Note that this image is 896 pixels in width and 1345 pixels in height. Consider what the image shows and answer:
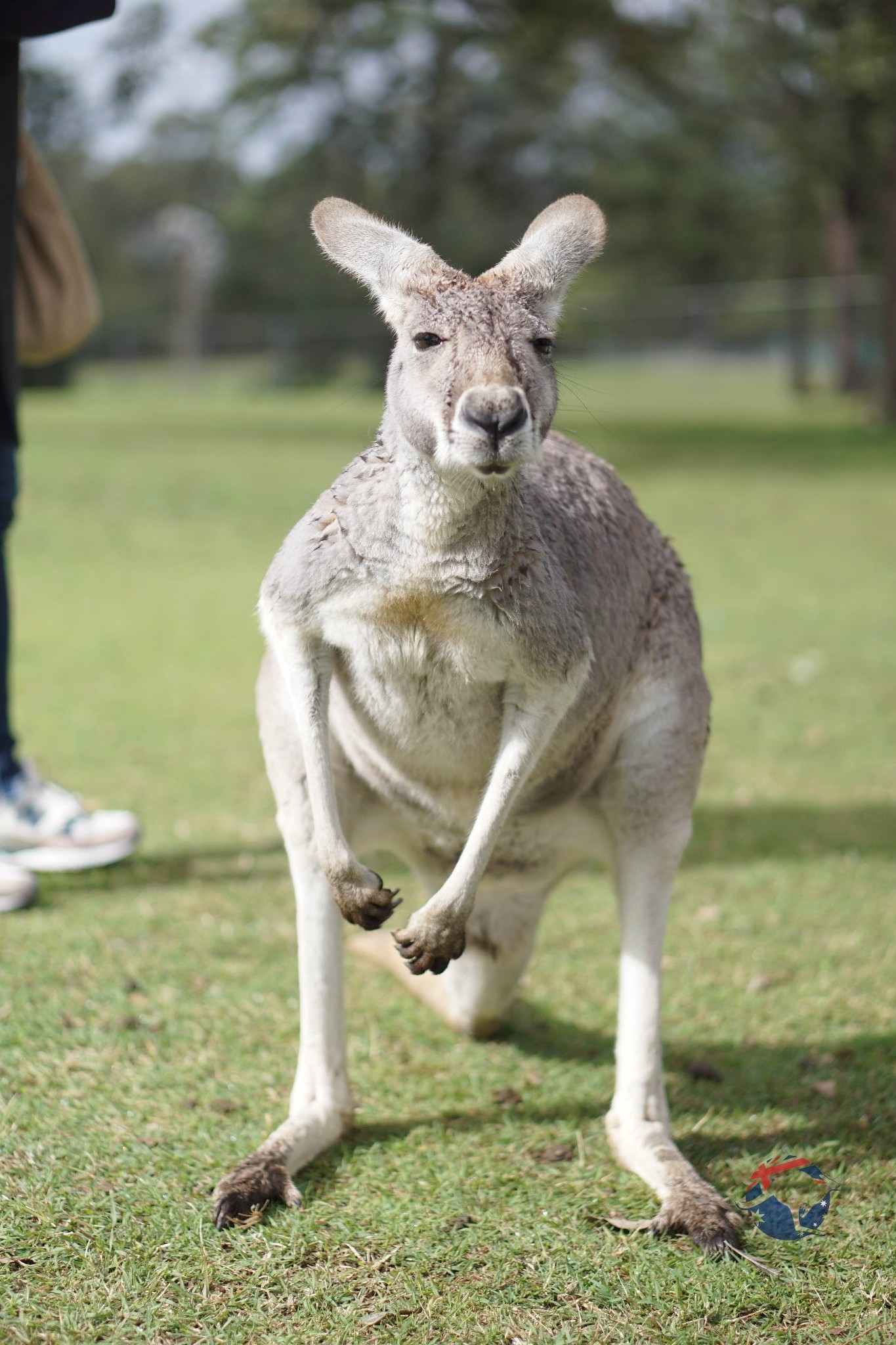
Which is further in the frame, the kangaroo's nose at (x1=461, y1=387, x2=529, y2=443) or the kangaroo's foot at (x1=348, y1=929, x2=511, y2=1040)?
the kangaroo's foot at (x1=348, y1=929, x2=511, y2=1040)

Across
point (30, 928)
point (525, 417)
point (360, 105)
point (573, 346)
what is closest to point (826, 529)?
point (30, 928)

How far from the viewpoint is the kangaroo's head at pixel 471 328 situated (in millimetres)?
1659

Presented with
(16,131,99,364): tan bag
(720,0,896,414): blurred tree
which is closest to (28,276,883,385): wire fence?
(720,0,896,414): blurred tree

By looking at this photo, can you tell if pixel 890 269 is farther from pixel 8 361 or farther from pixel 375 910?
pixel 375 910

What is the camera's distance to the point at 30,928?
2.92 meters

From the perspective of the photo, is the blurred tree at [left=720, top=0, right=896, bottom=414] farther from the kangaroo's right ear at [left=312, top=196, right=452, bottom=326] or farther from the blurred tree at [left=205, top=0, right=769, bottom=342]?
the kangaroo's right ear at [left=312, top=196, right=452, bottom=326]

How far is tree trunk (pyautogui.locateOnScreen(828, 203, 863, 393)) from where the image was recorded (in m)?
21.2

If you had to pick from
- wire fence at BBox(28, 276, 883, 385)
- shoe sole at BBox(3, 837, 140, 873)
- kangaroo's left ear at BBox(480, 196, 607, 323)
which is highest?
kangaroo's left ear at BBox(480, 196, 607, 323)

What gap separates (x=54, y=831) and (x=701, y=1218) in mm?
1913

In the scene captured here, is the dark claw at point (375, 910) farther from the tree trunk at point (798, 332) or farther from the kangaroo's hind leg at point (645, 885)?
the tree trunk at point (798, 332)

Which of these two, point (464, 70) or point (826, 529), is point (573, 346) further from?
point (826, 529)

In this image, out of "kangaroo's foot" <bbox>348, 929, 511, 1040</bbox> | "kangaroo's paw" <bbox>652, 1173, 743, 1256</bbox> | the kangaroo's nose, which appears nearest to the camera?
the kangaroo's nose

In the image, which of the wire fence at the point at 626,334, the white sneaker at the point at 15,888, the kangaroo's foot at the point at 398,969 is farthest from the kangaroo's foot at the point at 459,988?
the wire fence at the point at 626,334

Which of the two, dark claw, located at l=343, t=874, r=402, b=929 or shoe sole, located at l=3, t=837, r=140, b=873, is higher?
dark claw, located at l=343, t=874, r=402, b=929
